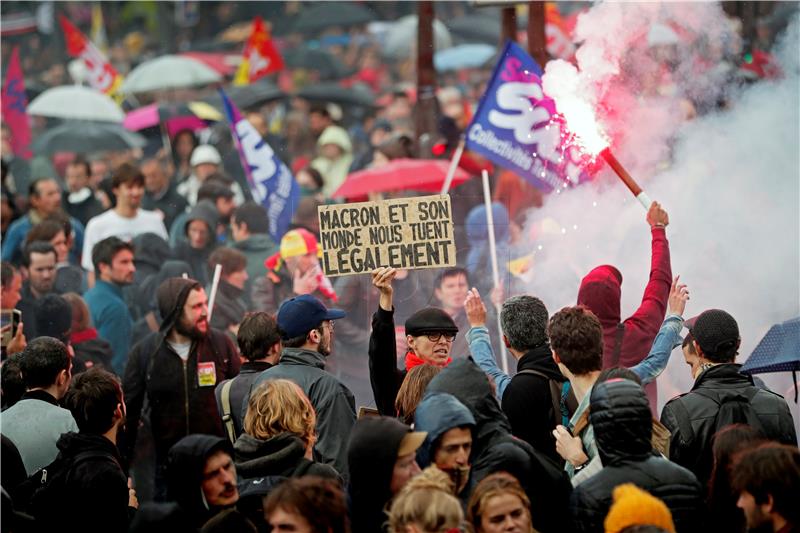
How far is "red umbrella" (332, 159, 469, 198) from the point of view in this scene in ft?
34.6

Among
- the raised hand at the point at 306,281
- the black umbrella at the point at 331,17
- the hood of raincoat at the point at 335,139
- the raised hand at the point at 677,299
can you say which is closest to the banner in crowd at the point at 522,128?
the raised hand at the point at 306,281

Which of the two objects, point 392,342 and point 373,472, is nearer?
point 373,472

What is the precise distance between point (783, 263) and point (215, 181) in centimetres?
606

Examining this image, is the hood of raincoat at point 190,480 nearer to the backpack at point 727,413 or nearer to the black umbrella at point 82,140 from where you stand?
the backpack at point 727,413

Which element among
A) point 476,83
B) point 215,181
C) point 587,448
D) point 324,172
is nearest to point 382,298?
point 587,448

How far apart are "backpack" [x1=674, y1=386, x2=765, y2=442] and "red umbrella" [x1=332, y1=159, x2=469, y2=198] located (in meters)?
4.85

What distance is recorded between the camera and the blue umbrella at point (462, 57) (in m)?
21.9

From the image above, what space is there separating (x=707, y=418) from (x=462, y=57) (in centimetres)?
1663

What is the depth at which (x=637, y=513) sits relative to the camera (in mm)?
4441

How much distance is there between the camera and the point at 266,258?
10227 mm

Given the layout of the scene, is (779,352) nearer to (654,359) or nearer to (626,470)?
(654,359)

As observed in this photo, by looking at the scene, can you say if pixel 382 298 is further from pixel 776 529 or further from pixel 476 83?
pixel 476 83

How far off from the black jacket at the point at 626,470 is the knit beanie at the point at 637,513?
9.2 inches

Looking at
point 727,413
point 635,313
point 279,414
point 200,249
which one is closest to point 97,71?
point 200,249
